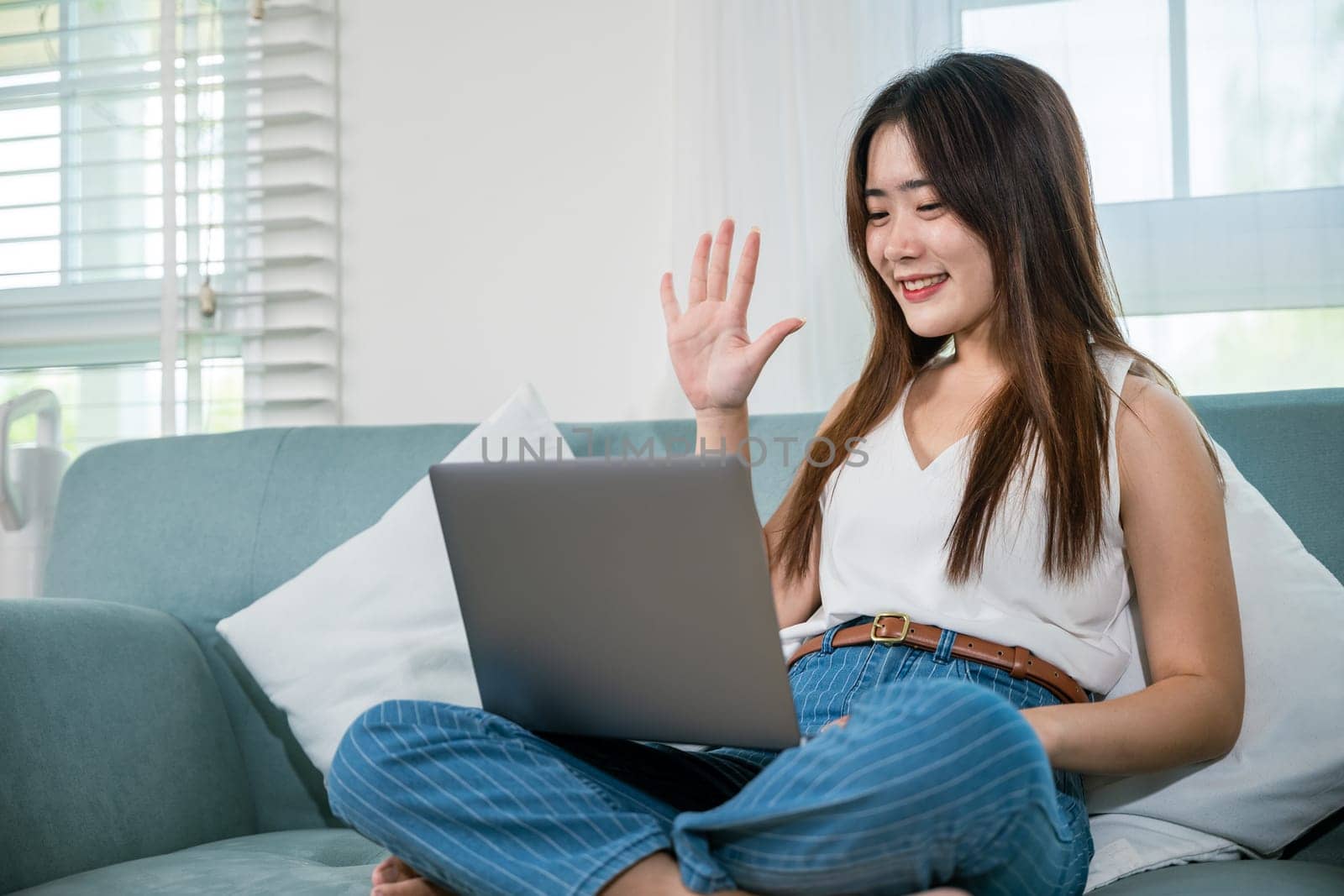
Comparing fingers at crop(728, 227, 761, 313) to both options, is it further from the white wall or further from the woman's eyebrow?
the white wall

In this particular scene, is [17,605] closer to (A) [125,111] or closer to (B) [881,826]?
(B) [881,826]

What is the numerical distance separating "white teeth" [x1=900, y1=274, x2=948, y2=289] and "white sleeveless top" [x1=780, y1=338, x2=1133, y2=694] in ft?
0.60

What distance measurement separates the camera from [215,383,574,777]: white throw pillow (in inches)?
Result: 59.2

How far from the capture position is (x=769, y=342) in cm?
137

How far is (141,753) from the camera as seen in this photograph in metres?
1.49

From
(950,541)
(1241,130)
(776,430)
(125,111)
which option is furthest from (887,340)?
(125,111)

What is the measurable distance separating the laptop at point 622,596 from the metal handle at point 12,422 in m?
1.43

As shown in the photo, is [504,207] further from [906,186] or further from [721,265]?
[906,186]

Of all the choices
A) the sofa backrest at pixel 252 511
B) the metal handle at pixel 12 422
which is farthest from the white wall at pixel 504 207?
the metal handle at pixel 12 422

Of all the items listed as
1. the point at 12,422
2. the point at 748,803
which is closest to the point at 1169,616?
the point at 748,803

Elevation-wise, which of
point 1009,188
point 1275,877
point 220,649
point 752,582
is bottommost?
point 1275,877

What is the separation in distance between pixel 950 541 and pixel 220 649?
1060 mm

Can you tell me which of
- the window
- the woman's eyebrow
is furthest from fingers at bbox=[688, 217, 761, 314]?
the window

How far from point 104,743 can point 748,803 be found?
93 cm
